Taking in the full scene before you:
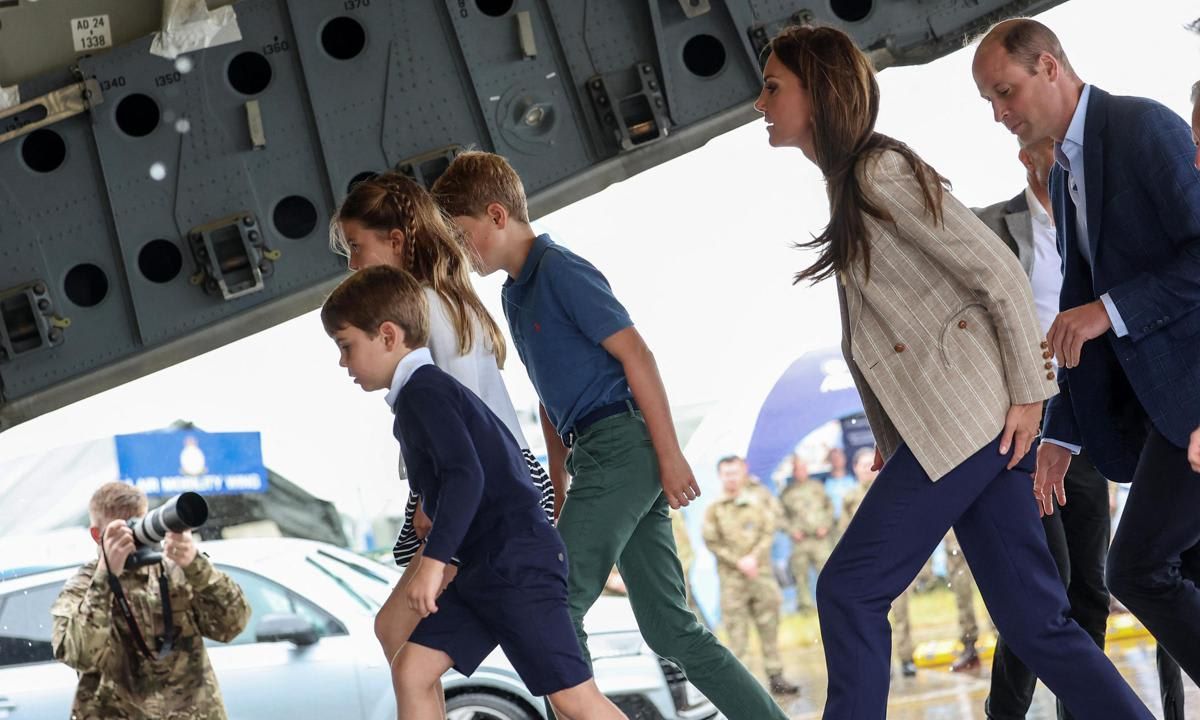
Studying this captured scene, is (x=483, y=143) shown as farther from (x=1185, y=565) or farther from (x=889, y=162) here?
(x=1185, y=565)

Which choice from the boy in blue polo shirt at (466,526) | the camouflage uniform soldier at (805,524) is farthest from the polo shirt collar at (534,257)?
the camouflage uniform soldier at (805,524)

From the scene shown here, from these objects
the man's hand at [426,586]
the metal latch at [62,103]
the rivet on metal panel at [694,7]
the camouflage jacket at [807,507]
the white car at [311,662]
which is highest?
the metal latch at [62,103]

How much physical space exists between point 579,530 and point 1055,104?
1238 mm

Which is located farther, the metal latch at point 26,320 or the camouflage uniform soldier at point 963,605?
the camouflage uniform soldier at point 963,605

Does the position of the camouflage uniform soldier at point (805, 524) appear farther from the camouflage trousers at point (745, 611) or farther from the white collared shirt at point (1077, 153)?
the white collared shirt at point (1077, 153)

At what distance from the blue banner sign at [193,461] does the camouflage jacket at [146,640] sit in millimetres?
2772

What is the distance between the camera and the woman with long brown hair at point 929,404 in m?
2.20

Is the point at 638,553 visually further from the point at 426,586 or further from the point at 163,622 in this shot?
the point at 163,622

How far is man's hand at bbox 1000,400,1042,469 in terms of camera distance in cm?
223

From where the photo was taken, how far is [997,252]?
223 centimetres

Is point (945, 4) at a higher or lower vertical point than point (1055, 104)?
higher

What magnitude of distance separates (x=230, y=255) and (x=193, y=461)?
2.40m

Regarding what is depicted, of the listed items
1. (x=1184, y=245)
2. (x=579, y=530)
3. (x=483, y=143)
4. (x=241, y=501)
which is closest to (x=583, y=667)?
(x=579, y=530)

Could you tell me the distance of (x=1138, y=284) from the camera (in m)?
2.25
